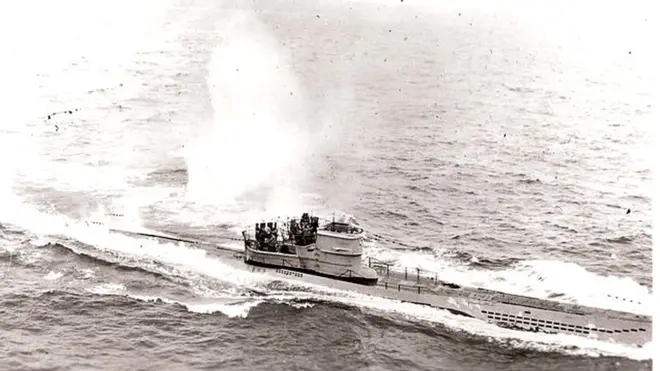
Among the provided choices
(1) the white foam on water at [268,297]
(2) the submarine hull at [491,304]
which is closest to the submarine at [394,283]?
(2) the submarine hull at [491,304]

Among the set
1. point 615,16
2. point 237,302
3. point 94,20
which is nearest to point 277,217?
point 237,302

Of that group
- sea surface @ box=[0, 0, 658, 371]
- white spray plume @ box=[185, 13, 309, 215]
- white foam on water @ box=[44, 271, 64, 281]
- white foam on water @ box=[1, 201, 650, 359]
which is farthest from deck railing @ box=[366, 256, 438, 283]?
white foam on water @ box=[44, 271, 64, 281]

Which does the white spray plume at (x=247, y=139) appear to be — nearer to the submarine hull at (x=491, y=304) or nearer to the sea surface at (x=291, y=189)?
the sea surface at (x=291, y=189)

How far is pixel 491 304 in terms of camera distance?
50062mm

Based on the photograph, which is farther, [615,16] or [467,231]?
[615,16]

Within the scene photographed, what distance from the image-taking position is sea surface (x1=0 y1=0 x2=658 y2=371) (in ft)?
149

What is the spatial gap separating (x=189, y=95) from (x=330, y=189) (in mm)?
50794

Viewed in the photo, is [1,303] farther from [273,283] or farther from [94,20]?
[94,20]

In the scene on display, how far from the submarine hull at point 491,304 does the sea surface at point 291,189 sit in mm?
988

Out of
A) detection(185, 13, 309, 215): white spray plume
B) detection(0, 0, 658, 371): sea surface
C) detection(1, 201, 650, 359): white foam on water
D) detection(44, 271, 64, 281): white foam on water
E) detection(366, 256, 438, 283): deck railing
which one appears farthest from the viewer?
detection(185, 13, 309, 215): white spray plume

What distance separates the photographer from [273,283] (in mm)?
55250

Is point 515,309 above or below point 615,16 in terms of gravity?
below

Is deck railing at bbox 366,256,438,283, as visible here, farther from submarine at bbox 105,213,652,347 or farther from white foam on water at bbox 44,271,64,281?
white foam on water at bbox 44,271,64,281

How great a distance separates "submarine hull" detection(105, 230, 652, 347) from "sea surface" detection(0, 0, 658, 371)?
3.24 ft
